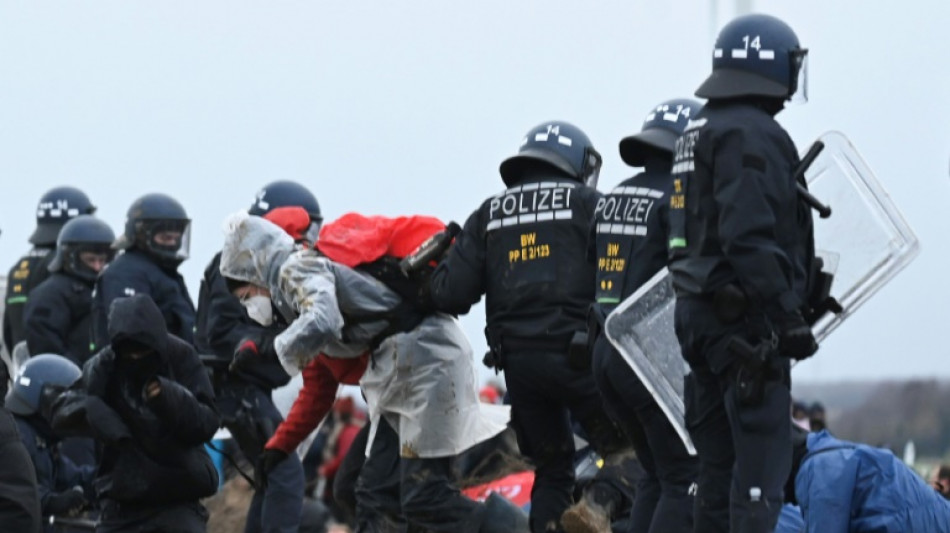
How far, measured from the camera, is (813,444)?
8133 mm

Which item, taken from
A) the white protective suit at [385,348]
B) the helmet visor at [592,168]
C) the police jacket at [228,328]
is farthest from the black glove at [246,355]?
the helmet visor at [592,168]

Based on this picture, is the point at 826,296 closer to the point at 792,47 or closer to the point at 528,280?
the point at 792,47

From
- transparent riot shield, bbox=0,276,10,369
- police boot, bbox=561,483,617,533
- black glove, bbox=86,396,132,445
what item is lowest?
transparent riot shield, bbox=0,276,10,369

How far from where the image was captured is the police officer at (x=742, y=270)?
6.54m

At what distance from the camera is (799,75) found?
A: 699 centimetres

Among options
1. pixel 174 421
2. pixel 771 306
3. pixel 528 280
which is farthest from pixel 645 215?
pixel 174 421

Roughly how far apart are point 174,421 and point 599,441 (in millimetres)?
1940

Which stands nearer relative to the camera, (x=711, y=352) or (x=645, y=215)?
(x=711, y=352)

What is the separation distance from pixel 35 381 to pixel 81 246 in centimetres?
290

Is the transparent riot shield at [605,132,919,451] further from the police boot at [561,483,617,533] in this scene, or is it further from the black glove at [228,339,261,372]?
the black glove at [228,339,261,372]

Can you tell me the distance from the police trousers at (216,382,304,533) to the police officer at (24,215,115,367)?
2.77 m

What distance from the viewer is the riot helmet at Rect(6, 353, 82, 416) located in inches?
436

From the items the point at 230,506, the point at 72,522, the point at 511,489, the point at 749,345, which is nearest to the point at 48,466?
the point at 72,522

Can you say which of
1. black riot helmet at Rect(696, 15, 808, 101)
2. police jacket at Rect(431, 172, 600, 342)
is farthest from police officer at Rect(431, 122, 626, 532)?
black riot helmet at Rect(696, 15, 808, 101)
